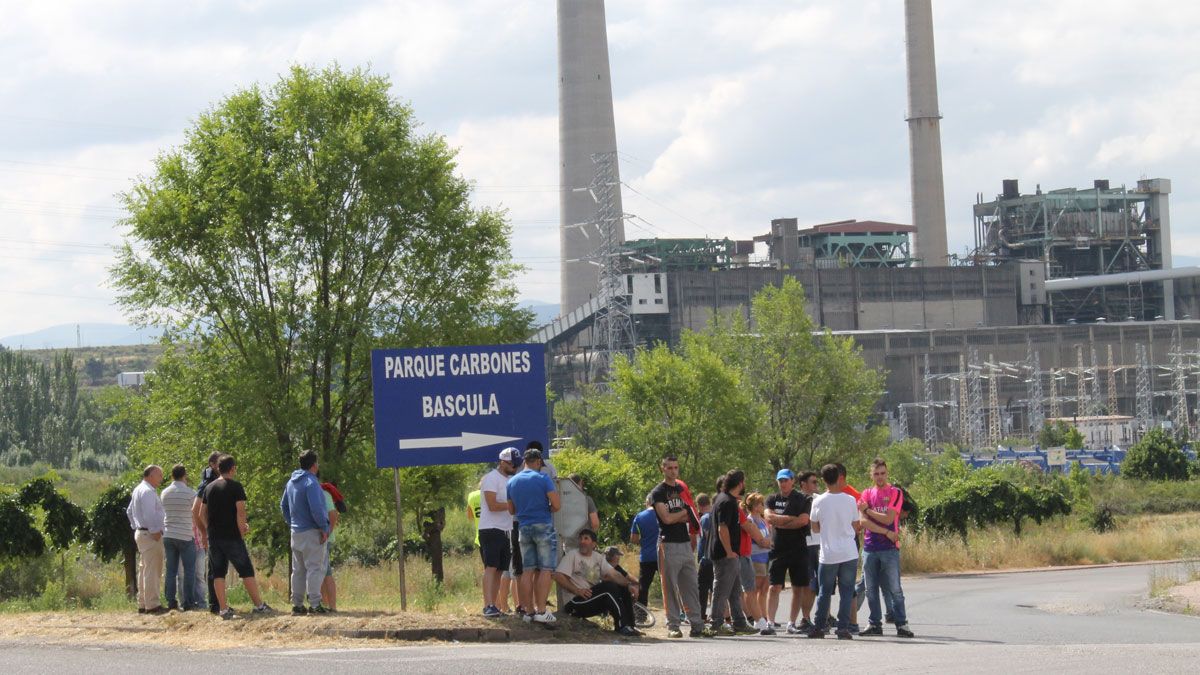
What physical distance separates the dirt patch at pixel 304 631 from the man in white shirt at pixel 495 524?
0.36m

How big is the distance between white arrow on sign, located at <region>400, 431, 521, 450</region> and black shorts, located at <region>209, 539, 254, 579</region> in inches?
69.2

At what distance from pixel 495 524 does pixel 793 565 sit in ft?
9.30

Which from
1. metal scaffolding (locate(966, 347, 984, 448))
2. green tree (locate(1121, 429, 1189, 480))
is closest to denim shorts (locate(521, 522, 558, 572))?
green tree (locate(1121, 429, 1189, 480))

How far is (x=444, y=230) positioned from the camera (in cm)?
2428

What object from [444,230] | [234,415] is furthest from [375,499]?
[444,230]

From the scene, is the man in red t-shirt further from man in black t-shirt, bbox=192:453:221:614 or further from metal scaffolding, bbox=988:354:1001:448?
metal scaffolding, bbox=988:354:1001:448

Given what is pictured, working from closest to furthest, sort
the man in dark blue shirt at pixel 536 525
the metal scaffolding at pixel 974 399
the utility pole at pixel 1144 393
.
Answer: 1. the man in dark blue shirt at pixel 536 525
2. the metal scaffolding at pixel 974 399
3. the utility pole at pixel 1144 393

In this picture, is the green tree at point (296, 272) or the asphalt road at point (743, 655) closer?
the asphalt road at point (743, 655)

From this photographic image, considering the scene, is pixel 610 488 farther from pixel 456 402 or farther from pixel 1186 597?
pixel 456 402

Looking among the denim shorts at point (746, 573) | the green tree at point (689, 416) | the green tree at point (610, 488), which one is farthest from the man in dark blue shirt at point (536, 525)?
the green tree at point (689, 416)

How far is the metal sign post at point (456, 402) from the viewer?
43.6 feet

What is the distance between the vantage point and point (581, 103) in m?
93.3

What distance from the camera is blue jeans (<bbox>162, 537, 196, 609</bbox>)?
14055 millimetres

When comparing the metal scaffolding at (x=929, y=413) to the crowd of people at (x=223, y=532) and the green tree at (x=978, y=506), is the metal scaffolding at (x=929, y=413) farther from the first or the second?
the crowd of people at (x=223, y=532)
